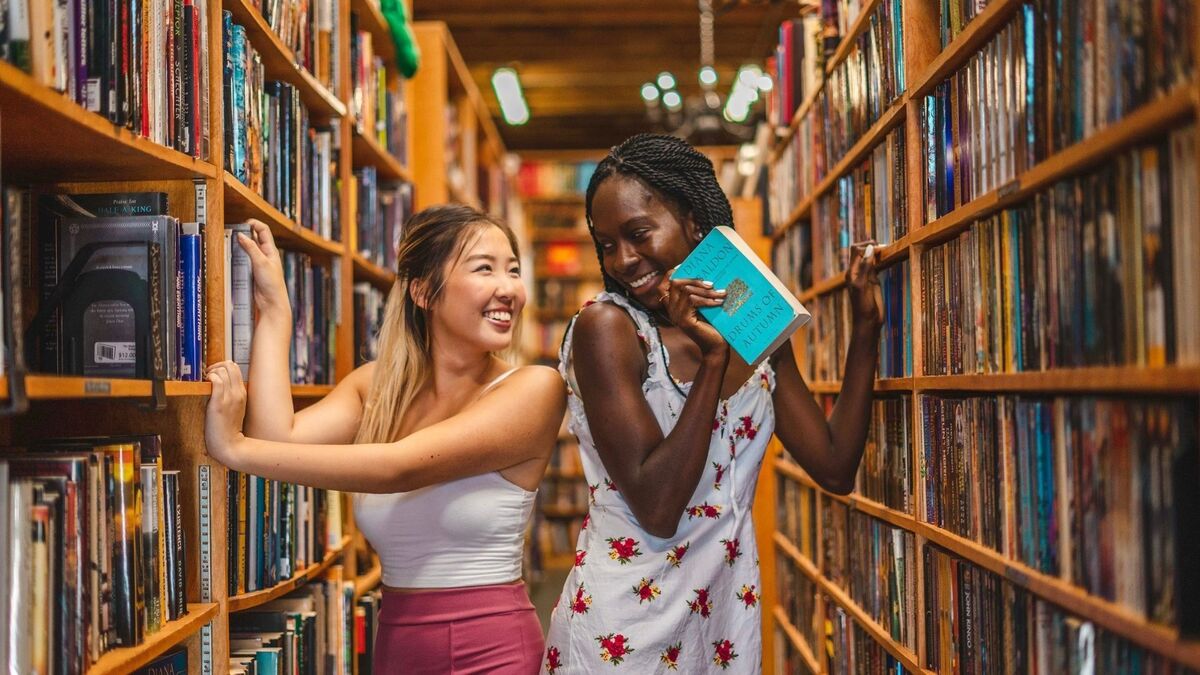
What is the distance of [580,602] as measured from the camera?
1.63 m

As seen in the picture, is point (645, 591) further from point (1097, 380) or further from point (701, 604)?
point (1097, 380)

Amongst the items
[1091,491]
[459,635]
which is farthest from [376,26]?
[1091,491]

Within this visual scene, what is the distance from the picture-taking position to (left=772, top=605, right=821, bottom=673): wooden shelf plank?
2.92 meters

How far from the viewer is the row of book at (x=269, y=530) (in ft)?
6.00

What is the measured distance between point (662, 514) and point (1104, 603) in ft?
2.07

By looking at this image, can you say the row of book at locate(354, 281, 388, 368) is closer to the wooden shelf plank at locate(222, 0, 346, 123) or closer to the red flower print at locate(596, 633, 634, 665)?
the wooden shelf plank at locate(222, 0, 346, 123)

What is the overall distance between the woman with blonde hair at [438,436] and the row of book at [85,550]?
16 cm

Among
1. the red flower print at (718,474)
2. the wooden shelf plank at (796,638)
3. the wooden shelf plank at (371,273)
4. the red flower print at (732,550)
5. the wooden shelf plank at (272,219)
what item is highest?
the wooden shelf plank at (272,219)

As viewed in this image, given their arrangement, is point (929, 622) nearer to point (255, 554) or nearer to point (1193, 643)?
point (1193, 643)

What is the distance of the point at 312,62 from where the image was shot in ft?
8.00

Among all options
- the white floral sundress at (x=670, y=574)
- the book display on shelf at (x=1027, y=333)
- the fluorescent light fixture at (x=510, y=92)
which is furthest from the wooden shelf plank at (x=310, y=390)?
the fluorescent light fixture at (x=510, y=92)

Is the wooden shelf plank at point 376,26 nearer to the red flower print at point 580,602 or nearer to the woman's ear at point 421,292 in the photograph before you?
the woman's ear at point 421,292

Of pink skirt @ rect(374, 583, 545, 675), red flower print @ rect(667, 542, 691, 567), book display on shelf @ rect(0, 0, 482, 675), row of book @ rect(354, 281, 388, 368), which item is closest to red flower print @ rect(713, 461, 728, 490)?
red flower print @ rect(667, 542, 691, 567)

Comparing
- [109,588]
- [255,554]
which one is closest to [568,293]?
[255,554]
